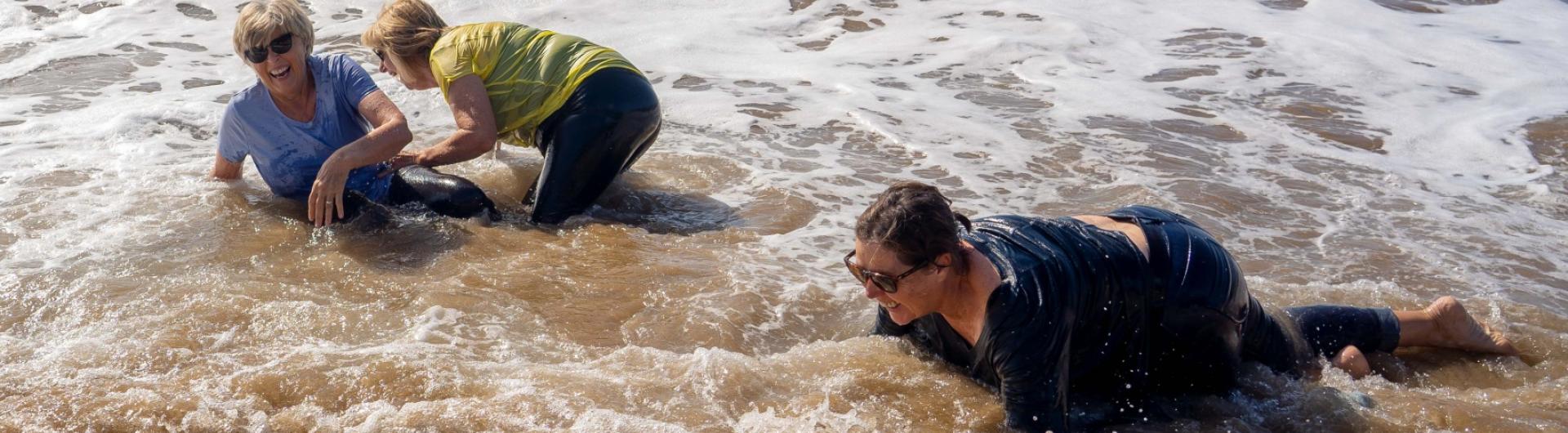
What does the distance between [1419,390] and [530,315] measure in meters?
3.06

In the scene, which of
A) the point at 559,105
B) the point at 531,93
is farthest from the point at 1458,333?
the point at 531,93

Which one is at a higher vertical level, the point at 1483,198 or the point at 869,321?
the point at 869,321

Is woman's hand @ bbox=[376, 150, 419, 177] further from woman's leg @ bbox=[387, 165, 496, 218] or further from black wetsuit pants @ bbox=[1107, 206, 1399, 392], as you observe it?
black wetsuit pants @ bbox=[1107, 206, 1399, 392]

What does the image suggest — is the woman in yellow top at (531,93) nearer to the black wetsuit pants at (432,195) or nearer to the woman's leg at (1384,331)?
the black wetsuit pants at (432,195)

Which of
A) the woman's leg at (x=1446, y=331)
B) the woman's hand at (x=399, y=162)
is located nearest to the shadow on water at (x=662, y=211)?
the woman's hand at (x=399, y=162)

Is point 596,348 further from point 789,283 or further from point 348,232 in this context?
point 348,232

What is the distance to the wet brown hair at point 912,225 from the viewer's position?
3.13 m

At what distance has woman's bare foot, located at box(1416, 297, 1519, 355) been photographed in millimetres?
4492

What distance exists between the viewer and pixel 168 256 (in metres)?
4.85

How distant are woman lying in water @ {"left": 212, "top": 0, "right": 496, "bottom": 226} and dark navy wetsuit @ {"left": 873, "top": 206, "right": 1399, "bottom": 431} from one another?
220cm

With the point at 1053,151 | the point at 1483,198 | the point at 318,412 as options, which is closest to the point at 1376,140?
the point at 1483,198

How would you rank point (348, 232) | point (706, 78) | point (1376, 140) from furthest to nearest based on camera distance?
point (706, 78) < point (1376, 140) < point (348, 232)

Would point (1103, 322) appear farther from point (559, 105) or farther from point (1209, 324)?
point (559, 105)

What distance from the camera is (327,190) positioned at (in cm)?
489
